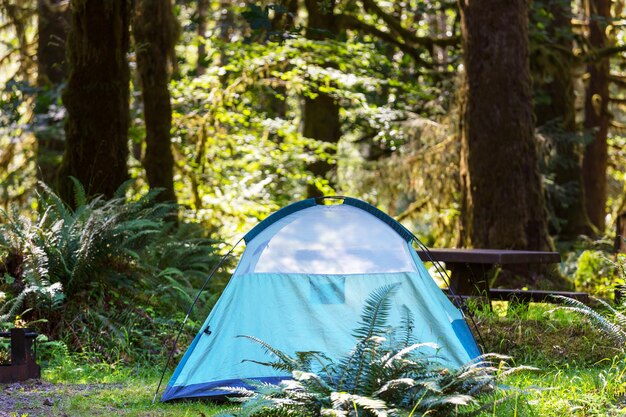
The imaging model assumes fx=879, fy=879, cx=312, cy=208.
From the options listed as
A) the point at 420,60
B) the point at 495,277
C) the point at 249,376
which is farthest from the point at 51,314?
the point at 420,60

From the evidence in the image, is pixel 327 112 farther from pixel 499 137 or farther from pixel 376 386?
pixel 376 386

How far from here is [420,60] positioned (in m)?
17.3

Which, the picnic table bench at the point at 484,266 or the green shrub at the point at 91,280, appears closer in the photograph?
the green shrub at the point at 91,280

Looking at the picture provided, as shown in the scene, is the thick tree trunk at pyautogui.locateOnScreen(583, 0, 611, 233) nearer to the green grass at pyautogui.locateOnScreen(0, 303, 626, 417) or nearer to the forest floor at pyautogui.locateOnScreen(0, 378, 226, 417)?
the green grass at pyautogui.locateOnScreen(0, 303, 626, 417)

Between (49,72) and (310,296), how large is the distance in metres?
12.1

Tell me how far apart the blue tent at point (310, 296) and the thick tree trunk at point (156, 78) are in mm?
6814

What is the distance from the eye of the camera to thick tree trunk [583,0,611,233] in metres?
21.3

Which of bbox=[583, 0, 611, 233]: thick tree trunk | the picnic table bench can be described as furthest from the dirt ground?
bbox=[583, 0, 611, 233]: thick tree trunk

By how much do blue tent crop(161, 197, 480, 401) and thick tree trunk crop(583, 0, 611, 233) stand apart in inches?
620

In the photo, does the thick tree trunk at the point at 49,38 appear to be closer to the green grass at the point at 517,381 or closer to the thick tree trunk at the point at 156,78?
the thick tree trunk at the point at 156,78

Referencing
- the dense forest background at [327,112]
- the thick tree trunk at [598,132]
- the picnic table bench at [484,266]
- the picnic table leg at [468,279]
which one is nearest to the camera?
the picnic table bench at [484,266]

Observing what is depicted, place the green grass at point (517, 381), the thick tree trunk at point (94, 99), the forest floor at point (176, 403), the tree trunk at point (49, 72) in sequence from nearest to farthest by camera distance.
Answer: the forest floor at point (176, 403)
the green grass at point (517, 381)
the thick tree trunk at point (94, 99)
the tree trunk at point (49, 72)

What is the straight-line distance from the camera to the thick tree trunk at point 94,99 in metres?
10.5

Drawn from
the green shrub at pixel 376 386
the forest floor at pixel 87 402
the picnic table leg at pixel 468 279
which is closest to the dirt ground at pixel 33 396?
the forest floor at pixel 87 402
